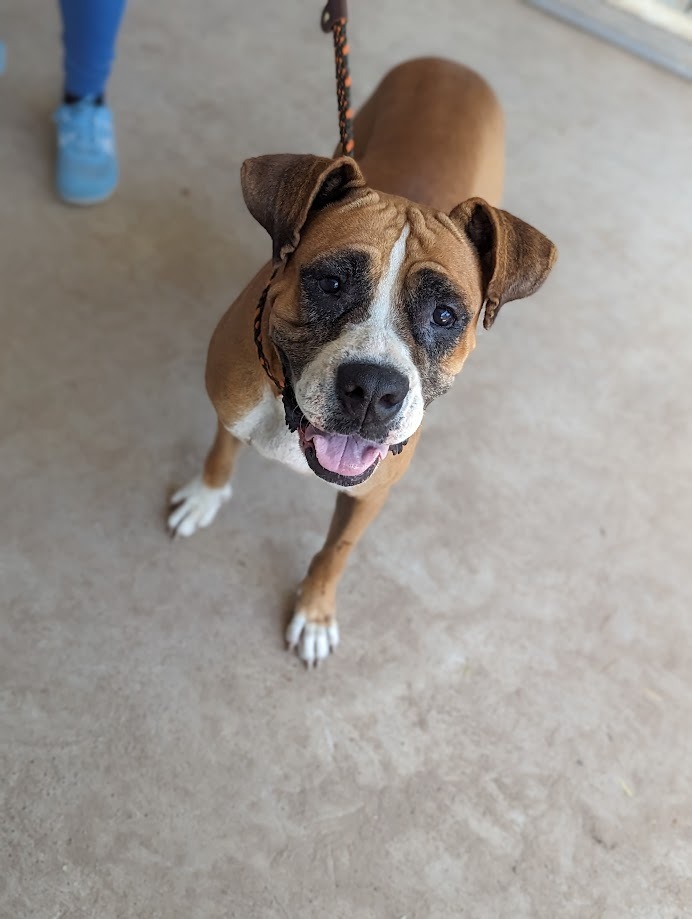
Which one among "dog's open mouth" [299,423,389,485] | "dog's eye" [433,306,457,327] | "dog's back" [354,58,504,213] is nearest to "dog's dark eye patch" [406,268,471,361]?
"dog's eye" [433,306,457,327]

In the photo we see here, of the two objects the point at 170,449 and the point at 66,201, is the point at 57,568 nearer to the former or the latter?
the point at 170,449

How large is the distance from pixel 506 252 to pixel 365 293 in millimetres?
387

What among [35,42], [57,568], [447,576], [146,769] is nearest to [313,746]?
[146,769]

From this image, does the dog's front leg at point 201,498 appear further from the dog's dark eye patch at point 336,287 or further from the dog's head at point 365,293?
the dog's dark eye patch at point 336,287

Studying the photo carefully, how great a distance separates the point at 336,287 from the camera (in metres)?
1.74

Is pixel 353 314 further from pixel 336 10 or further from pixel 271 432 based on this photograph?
pixel 336 10

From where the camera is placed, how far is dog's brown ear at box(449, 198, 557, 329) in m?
1.89

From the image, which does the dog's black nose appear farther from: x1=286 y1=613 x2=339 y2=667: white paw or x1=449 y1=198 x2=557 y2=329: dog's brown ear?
x1=286 y1=613 x2=339 y2=667: white paw

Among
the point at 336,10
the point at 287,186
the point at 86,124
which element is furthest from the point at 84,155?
the point at 287,186

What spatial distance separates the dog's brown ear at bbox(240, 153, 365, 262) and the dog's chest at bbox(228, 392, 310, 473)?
395 millimetres

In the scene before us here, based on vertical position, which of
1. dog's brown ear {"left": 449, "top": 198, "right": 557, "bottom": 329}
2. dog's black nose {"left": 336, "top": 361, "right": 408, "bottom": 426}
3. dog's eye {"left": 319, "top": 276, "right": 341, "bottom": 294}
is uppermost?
dog's brown ear {"left": 449, "top": 198, "right": 557, "bottom": 329}

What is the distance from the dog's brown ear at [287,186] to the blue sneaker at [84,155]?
1.68 metres

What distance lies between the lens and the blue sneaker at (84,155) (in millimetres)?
3219

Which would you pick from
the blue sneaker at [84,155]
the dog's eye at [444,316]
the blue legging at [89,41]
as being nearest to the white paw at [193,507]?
the dog's eye at [444,316]
